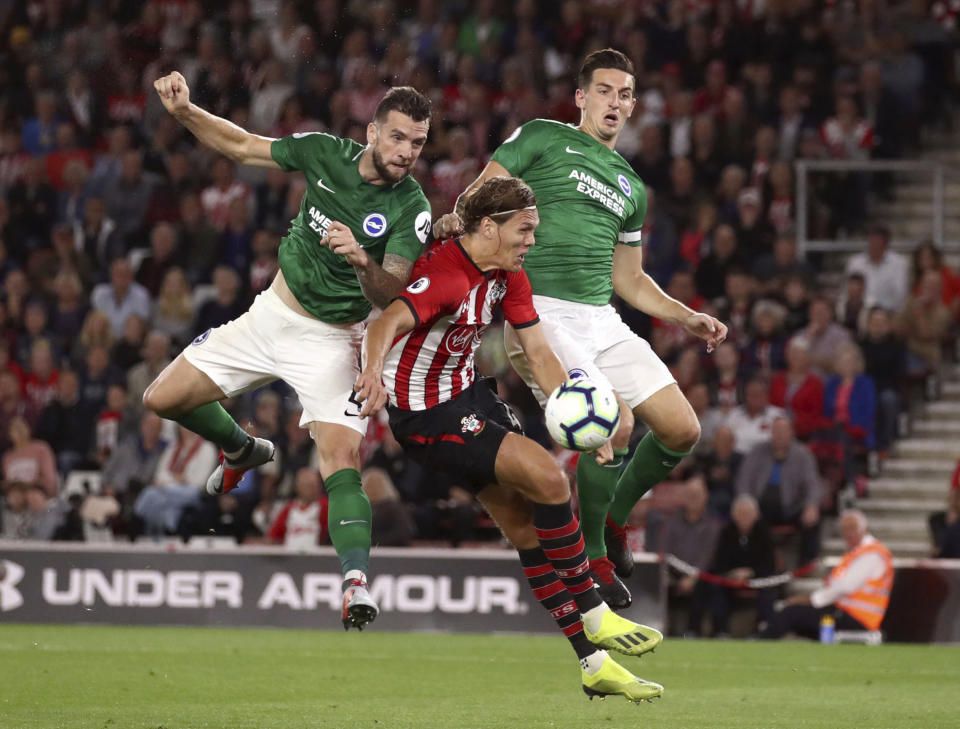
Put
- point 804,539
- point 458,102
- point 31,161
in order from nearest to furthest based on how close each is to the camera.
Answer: point 804,539, point 458,102, point 31,161

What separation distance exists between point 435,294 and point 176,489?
8369 mm

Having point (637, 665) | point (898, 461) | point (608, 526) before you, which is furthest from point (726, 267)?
point (608, 526)

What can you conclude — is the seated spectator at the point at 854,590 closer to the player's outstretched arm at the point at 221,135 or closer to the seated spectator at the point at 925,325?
the seated spectator at the point at 925,325

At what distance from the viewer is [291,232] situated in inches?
335

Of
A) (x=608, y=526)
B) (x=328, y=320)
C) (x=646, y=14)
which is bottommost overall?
(x=608, y=526)

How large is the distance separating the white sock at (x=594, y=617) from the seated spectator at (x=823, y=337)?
26.4 ft

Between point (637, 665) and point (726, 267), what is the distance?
18.5ft

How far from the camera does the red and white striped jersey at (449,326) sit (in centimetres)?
758

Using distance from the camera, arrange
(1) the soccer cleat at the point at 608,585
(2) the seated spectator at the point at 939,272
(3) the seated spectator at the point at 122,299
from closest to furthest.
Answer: (1) the soccer cleat at the point at 608,585, (2) the seated spectator at the point at 939,272, (3) the seated spectator at the point at 122,299

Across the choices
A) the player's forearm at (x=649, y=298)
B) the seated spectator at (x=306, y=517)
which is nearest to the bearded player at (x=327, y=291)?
the player's forearm at (x=649, y=298)

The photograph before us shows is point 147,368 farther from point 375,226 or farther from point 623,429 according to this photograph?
point 375,226

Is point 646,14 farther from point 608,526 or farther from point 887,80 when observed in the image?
point 608,526

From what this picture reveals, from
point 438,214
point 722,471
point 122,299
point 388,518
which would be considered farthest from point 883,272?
point 122,299

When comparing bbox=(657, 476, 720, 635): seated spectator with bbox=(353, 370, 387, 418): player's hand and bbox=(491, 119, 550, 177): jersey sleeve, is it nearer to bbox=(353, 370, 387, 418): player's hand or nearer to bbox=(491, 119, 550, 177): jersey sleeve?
bbox=(491, 119, 550, 177): jersey sleeve
